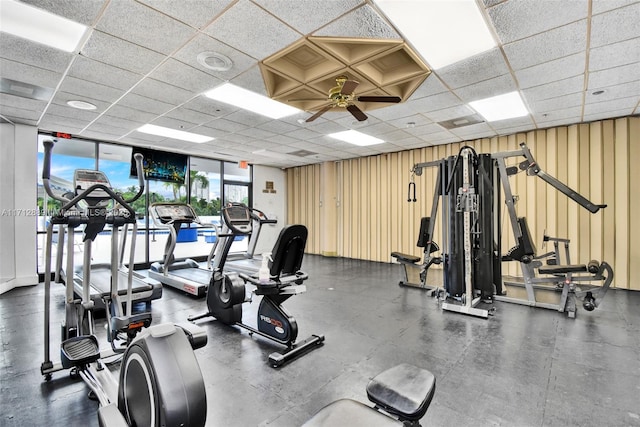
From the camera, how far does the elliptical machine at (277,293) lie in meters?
2.91

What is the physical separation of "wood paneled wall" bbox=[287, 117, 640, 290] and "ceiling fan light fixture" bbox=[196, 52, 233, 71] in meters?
5.47

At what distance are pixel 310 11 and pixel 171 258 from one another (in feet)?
16.2

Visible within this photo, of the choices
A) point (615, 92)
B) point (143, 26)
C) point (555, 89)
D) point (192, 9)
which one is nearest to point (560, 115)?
point (615, 92)

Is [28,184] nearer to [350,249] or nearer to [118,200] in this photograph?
[118,200]

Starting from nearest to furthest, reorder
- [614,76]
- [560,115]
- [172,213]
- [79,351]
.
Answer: [79,351] → [614,76] → [560,115] → [172,213]

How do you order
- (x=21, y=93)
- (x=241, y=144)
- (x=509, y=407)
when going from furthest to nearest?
(x=241, y=144), (x=21, y=93), (x=509, y=407)

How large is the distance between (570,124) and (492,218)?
8.46 feet

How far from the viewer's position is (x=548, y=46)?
294cm

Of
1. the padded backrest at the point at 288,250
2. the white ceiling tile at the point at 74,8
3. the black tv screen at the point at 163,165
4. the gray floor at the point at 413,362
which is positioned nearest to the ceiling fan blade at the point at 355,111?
the padded backrest at the point at 288,250

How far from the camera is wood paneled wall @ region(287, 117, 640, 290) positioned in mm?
5207

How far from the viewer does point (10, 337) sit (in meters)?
3.35

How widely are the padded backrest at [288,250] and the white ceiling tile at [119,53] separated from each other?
2.25 m

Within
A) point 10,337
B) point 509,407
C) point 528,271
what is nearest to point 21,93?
point 10,337

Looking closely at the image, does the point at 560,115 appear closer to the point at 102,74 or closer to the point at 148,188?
the point at 102,74
